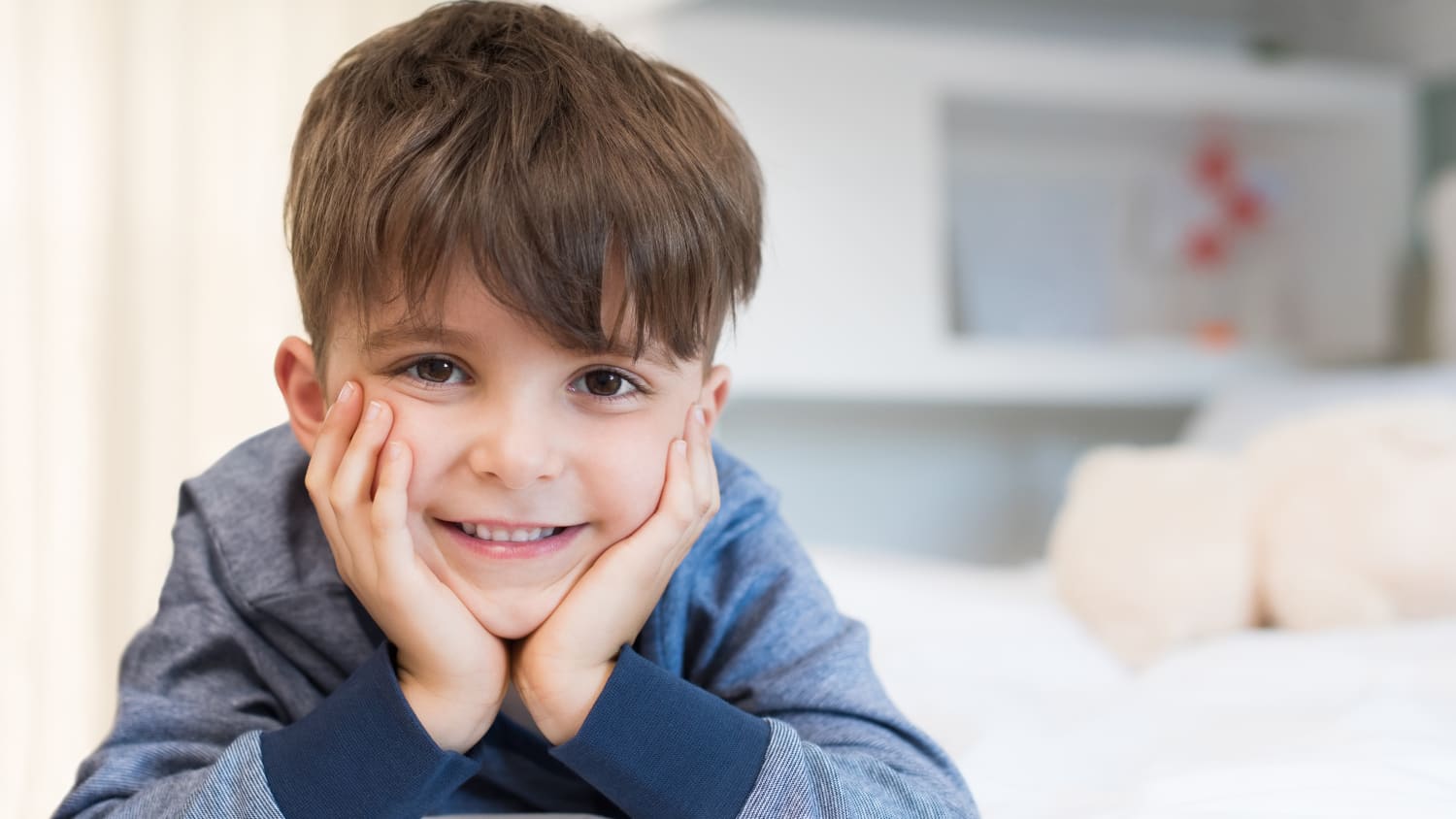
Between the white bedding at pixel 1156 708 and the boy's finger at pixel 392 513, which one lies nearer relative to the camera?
the boy's finger at pixel 392 513

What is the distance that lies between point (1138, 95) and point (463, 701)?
75.4 inches

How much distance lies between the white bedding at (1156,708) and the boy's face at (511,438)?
13.0 inches

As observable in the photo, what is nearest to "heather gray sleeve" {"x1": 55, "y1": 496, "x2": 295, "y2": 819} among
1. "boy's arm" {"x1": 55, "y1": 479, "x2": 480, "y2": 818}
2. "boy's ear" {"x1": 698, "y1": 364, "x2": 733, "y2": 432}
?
"boy's arm" {"x1": 55, "y1": 479, "x2": 480, "y2": 818}

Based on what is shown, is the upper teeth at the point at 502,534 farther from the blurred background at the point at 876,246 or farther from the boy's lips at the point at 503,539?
the blurred background at the point at 876,246

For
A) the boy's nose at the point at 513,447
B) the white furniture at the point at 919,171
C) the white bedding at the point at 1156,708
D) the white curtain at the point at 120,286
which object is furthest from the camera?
the white furniture at the point at 919,171

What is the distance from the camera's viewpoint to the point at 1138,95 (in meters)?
2.22

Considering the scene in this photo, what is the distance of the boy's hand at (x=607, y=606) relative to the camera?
690 mm

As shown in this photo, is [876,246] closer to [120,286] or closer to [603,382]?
[120,286]

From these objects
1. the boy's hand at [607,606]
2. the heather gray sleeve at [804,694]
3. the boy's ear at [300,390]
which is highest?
the boy's ear at [300,390]

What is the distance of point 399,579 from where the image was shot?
66 cm

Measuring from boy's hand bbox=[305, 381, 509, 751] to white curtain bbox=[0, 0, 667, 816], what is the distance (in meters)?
1.00

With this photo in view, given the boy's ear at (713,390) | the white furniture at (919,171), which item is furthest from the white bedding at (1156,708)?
the white furniture at (919,171)

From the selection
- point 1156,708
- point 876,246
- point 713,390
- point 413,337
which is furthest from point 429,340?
point 876,246

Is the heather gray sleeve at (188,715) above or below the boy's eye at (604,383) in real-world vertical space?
below
